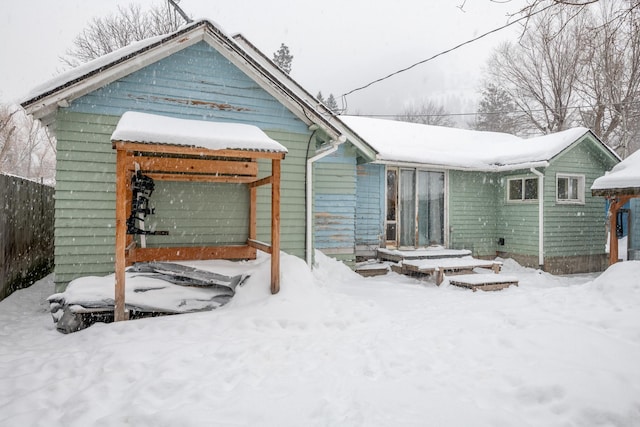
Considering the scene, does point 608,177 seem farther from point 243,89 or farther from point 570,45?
point 570,45

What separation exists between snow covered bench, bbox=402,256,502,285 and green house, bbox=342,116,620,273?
1.52m

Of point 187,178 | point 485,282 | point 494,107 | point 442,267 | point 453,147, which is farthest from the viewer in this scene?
point 494,107

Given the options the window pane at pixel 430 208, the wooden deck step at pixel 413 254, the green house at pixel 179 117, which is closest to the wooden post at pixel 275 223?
the green house at pixel 179 117

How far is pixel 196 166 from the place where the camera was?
589 centimetres

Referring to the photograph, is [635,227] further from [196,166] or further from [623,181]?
[196,166]

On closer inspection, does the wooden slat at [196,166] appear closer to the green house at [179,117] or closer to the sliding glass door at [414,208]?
the green house at [179,117]

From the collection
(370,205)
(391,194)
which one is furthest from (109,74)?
(391,194)

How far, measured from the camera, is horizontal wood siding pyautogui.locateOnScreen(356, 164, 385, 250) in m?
10.8

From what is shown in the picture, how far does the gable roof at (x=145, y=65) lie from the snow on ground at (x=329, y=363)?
3.17 metres

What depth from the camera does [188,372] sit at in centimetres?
367

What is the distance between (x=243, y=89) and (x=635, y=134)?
24.8 metres

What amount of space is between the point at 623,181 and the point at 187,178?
35.0 ft

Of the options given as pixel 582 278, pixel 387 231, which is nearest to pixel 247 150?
pixel 387 231

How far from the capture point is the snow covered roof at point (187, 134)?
15.8 ft
